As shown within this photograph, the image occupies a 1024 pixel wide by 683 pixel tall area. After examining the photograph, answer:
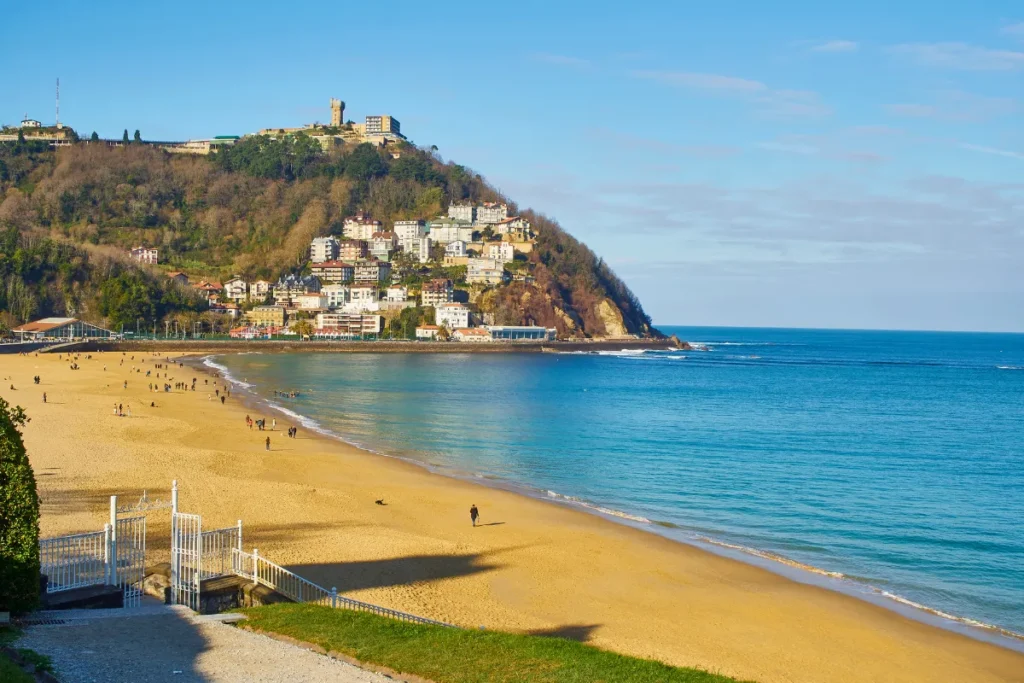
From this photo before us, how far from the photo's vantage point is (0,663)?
8641mm

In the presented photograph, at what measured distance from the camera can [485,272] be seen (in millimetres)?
164750

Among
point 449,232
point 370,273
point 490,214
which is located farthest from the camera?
point 490,214

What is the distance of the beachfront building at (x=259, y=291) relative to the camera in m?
158

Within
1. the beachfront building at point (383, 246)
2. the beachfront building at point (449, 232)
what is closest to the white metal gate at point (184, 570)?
the beachfront building at point (383, 246)

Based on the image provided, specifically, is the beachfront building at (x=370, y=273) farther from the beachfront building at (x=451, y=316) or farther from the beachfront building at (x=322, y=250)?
the beachfront building at (x=451, y=316)

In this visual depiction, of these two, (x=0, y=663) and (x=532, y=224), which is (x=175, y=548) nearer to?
(x=0, y=663)

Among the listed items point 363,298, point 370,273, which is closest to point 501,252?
point 370,273

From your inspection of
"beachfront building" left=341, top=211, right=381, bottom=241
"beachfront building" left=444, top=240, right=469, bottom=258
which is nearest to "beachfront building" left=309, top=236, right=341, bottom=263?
"beachfront building" left=341, top=211, right=381, bottom=241

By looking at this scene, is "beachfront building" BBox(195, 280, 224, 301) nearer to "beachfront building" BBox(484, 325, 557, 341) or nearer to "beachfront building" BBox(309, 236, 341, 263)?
"beachfront building" BBox(309, 236, 341, 263)

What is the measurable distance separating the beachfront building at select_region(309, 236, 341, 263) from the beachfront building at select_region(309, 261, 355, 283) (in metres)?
8.25

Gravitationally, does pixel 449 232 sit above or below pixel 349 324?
above

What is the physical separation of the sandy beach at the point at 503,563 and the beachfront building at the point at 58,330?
7784cm

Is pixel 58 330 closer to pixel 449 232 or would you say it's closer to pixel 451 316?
pixel 451 316

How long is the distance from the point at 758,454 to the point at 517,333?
109681 mm
